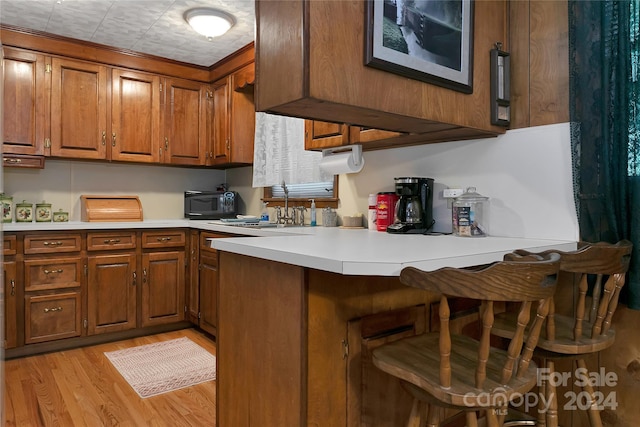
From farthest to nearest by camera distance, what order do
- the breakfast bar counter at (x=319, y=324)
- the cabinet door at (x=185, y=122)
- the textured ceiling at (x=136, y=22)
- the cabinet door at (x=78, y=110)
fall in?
1. the cabinet door at (x=185, y=122)
2. the cabinet door at (x=78, y=110)
3. the textured ceiling at (x=136, y=22)
4. the breakfast bar counter at (x=319, y=324)

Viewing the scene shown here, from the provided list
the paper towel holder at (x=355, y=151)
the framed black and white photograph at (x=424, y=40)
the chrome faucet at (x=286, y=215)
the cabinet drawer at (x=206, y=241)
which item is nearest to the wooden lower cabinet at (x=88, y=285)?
the cabinet drawer at (x=206, y=241)

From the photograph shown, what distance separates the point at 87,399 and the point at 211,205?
6.69 feet

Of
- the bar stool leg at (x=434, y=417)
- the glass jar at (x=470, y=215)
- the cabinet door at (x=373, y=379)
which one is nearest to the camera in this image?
the bar stool leg at (x=434, y=417)

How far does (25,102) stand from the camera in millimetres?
3232

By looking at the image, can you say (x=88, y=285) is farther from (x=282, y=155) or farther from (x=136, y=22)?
(x=136, y=22)

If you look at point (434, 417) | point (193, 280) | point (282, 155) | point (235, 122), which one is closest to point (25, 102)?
point (235, 122)

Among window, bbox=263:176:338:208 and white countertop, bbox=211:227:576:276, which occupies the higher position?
window, bbox=263:176:338:208

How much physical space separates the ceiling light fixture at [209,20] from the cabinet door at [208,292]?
5.59ft

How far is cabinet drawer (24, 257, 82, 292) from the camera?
295 cm

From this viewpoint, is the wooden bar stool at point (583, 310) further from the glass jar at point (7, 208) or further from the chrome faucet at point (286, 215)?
the glass jar at point (7, 208)

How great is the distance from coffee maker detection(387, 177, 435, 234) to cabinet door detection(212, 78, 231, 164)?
85.9 inches

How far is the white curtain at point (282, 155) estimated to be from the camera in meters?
3.14

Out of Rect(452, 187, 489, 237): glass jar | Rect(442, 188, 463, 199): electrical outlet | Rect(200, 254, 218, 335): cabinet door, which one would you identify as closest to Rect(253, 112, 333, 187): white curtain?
Rect(200, 254, 218, 335): cabinet door

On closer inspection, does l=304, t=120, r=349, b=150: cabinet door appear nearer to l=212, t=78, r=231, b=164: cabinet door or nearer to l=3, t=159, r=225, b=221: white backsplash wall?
l=212, t=78, r=231, b=164: cabinet door
